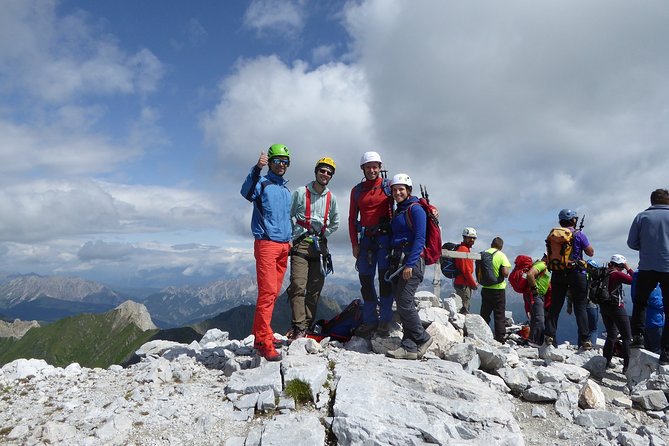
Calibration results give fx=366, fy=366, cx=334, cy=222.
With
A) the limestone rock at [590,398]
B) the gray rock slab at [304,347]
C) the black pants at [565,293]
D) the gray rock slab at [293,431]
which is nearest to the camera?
the gray rock slab at [293,431]

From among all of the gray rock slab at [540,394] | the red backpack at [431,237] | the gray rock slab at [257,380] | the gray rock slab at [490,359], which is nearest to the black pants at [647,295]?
the gray rock slab at [540,394]

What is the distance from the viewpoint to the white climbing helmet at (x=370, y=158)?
8.50 m

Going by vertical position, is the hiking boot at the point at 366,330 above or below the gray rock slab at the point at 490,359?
above

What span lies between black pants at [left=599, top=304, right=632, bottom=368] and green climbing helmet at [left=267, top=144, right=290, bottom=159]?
908 centimetres

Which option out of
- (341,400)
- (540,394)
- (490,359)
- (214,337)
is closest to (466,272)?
(490,359)

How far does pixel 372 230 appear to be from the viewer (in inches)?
332

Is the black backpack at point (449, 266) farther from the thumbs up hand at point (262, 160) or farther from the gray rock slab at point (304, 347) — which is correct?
the thumbs up hand at point (262, 160)

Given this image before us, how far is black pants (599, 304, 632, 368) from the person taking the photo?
914cm

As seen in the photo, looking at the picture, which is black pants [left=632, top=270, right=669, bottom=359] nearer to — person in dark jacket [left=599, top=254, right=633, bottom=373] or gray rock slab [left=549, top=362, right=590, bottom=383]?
person in dark jacket [left=599, top=254, right=633, bottom=373]

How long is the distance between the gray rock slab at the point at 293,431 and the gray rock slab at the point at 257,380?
2.47ft

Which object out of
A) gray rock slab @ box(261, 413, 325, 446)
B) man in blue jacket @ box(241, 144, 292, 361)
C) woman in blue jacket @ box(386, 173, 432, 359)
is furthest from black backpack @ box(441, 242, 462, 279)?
gray rock slab @ box(261, 413, 325, 446)

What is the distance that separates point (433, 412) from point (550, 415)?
247cm

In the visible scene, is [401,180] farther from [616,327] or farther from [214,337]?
[214,337]

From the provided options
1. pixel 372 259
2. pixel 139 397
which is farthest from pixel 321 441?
pixel 372 259
